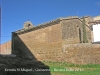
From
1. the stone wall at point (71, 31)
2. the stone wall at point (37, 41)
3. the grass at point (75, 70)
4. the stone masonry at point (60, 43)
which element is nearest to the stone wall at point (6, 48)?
the stone wall at point (37, 41)

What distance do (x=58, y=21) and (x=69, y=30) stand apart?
1660 mm

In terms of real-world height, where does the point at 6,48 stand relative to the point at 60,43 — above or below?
below

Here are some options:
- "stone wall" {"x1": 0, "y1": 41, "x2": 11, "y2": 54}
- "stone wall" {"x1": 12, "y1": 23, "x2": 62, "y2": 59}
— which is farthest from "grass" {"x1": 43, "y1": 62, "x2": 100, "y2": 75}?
"stone wall" {"x1": 0, "y1": 41, "x2": 11, "y2": 54}

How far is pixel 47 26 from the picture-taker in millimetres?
23500

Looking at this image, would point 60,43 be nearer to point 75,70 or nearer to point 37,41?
point 37,41

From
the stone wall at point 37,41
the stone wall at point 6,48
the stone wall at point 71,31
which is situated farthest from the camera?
the stone wall at point 6,48

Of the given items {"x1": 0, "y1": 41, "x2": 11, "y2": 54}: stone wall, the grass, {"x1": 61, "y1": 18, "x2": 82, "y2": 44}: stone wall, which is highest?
{"x1": 61, "y1": 18, "x2": 82, "y2": 44}: stone wall

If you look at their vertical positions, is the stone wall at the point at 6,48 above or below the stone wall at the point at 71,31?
below

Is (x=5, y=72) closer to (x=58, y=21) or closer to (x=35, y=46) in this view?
(x=58, y=21)

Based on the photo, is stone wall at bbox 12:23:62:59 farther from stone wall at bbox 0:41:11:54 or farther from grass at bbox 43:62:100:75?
stone wall at bbox 0:41:11:54

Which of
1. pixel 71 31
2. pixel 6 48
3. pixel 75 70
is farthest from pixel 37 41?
pixel 6 48

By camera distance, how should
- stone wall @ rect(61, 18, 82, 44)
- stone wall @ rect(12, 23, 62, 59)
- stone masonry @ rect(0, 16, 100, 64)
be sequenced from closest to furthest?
stone masonry @ rect(0, 16, 100, 64) → stone wall @ rect(61, 18, 82, 44) → stone wall @ rect(12, 23, 62, 59)

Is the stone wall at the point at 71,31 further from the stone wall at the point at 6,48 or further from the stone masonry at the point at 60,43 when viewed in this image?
the stone wall at the point at 6,48

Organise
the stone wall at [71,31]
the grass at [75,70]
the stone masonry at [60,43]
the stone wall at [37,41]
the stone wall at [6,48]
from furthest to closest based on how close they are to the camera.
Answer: the stone wall at [6,48], the stone wall at [37,41], the stone wall at [71,31], the stone masonry at [60,43], the grass at [75,70]
